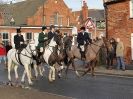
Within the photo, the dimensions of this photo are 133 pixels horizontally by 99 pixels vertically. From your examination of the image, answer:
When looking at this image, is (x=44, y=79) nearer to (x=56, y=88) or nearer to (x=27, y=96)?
(x=56, y=88)

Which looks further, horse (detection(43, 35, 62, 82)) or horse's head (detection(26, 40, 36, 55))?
horse (detection(43, 35, 62, 82))

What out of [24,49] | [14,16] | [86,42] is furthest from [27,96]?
[14,16]

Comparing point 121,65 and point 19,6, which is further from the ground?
point 19,6

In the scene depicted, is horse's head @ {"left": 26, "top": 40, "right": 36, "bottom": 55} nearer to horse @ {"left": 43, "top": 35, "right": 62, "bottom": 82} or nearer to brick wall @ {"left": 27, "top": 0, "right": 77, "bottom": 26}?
horse @ {"left": 43, "top": 35, "right": 62, "bottom": 82}

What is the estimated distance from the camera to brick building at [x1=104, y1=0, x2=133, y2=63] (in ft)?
110

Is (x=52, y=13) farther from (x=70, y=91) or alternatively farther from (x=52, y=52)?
(x=70, y=91)

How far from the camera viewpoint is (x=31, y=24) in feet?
242

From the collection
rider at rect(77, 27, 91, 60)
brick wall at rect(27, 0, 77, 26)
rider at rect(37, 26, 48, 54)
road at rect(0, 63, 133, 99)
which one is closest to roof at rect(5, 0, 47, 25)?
brick wall at rect(27, 0, 77, 26)

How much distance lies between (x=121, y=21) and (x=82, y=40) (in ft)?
33.9

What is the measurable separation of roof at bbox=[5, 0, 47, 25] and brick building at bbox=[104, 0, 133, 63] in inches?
1590

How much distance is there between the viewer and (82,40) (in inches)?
974

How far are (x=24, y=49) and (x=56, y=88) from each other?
2.52m

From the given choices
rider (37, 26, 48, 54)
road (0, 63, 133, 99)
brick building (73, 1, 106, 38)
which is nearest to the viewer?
road (0, 63, 133, 99)

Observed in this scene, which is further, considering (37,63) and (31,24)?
(31,24)
